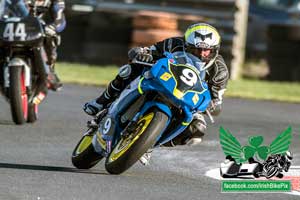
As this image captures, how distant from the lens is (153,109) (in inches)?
292

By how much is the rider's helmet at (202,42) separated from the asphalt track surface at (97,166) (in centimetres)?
97

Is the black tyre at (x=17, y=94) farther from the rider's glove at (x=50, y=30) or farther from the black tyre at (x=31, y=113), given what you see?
the rider's glove at (x=50, y=30)

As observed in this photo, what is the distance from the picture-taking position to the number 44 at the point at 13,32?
33.6 ft

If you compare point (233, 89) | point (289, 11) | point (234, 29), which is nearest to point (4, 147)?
point (233, 89)

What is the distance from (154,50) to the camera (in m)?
8.12

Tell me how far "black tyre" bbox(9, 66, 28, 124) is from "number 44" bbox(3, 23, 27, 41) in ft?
1.03

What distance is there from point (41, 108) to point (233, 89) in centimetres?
410

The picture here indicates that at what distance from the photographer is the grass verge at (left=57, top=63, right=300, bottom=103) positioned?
1466 cm

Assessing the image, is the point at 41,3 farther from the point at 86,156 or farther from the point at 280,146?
the point at 280,146

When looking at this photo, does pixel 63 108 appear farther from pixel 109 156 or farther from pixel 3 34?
pixel 109 156

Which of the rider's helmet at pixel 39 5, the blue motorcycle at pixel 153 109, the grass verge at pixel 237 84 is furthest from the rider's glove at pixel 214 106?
the grass verge at pixel 237 84

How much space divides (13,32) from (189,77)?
3270 millimetres

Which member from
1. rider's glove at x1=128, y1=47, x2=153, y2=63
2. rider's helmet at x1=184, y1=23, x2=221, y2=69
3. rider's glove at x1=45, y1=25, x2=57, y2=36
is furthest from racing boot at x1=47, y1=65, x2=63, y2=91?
rider's helmet at x1=184, y1=23, x2=221, y2=69

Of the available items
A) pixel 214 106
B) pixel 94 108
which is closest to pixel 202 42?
pixel 214 106
